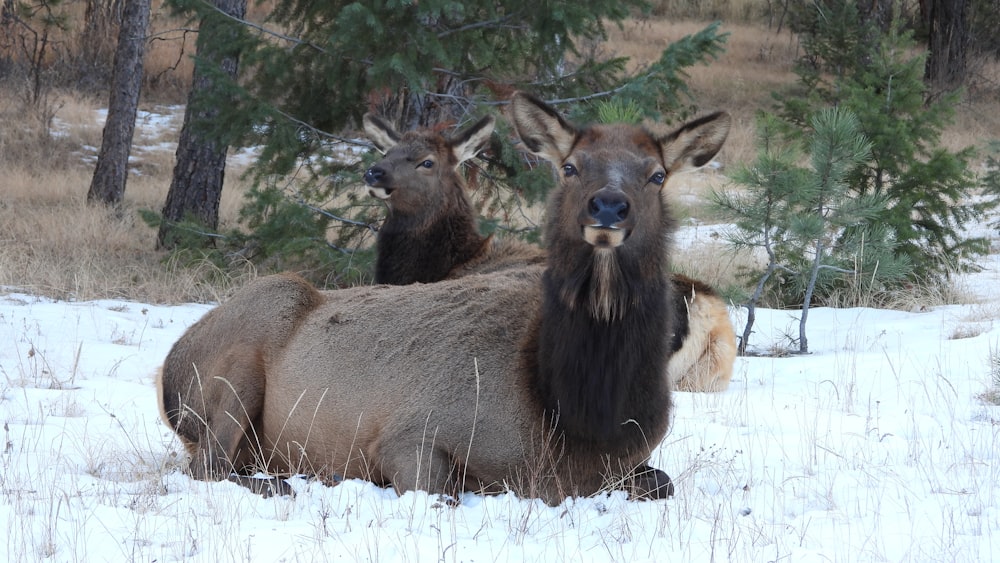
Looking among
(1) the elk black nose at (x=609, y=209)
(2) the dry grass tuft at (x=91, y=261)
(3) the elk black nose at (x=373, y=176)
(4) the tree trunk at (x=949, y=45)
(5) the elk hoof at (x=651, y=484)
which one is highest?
(4) the tree trunk at (x=949, y=45)

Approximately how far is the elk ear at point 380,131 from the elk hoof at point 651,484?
5.84 m

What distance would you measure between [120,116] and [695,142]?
14.9 m

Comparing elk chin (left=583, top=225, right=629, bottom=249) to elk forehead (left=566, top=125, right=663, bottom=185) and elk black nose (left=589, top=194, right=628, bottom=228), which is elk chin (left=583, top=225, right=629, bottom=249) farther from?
elk forehead (left=566, top=125, right=663, bottom=185)

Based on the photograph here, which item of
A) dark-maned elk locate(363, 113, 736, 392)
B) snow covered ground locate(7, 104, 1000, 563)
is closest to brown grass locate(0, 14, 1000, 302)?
snow covered ground locate(7, 104, 1000, 563)

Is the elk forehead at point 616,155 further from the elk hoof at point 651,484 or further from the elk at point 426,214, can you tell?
the elk at point 426,214

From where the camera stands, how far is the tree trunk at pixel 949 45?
97.9 feet

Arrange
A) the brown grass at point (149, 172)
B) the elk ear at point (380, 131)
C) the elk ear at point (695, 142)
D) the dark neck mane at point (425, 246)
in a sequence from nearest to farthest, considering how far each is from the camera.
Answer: the elk ear at point (695, 142) < the dark neck mane at point (425, 246) < the elk ear at point (380, 131) < the brown grass at point (149, 172)

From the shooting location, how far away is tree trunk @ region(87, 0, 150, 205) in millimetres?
18031

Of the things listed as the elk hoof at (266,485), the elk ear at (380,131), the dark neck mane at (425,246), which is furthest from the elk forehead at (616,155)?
the elk ear at (380,131)

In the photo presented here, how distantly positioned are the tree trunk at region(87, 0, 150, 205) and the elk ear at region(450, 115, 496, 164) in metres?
A: 9.82

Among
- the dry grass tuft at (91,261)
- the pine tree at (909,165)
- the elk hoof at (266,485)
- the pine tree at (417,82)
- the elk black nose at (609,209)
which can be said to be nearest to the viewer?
the elk black nose at (609,209)

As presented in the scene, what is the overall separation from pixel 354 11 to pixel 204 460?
6.08 meters

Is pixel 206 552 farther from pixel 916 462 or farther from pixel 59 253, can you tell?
pixel 59 253

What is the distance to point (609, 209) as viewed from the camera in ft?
17.0
